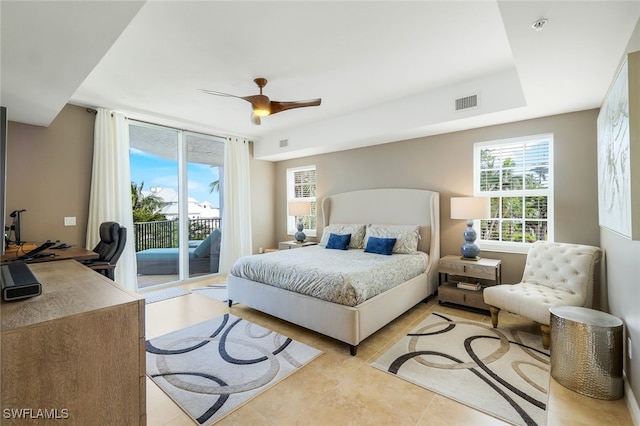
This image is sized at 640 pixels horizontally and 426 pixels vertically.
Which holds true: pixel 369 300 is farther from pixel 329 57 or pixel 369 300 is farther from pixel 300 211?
pixel 300 211

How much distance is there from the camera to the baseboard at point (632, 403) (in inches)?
68.5

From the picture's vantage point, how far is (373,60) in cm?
290

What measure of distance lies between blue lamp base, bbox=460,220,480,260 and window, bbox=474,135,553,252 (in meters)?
0.34

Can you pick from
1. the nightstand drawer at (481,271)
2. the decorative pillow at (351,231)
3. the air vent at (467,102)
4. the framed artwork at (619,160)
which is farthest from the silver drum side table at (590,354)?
the decorative pillow at (351,231)

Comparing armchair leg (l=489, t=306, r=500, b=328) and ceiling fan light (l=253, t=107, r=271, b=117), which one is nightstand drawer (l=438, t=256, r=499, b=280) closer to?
armchair leg (l=489, t=306, r=500, b=328)

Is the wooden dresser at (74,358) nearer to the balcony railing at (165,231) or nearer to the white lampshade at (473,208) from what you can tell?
the white lampshade at (473,208)

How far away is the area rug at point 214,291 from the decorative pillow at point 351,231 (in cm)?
175

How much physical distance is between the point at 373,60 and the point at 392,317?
266cm

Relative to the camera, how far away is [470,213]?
142 inches

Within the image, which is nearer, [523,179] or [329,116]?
[523,179]

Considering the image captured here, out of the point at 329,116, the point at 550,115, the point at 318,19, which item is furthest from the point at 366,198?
the point at 318,19

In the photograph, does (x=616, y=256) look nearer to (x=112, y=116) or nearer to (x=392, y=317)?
(x=392, y=317)

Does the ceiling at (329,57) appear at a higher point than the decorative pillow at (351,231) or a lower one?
higher

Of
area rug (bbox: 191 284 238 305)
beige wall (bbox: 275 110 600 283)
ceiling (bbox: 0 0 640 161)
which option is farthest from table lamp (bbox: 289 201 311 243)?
ceiling (bbox: 0 0 640 161)
